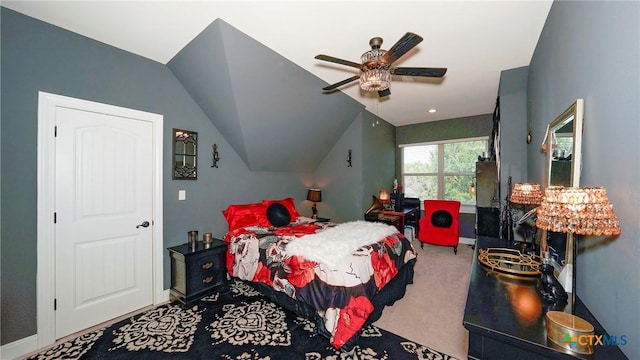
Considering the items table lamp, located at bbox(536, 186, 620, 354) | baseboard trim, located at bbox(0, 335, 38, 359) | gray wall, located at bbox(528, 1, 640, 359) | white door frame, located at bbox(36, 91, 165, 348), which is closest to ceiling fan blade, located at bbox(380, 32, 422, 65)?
gray wall, located at bbox(528, 1, 640, 359)

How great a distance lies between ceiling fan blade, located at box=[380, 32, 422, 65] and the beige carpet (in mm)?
2432

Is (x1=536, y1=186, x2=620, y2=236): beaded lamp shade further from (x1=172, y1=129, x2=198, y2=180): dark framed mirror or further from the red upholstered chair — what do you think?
the red upholstered chair

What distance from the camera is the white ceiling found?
2027 mm

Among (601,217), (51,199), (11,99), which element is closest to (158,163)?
(51,199)

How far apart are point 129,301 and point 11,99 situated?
2.12 meters

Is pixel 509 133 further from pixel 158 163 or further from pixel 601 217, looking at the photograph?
pixel 158 163

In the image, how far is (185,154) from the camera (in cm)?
312

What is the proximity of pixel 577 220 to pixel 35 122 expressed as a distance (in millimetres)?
3708

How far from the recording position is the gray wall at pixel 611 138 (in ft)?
3.06

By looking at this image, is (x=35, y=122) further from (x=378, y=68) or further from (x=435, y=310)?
(x=435, y=310)

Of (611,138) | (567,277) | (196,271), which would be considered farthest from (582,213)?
(196,271)

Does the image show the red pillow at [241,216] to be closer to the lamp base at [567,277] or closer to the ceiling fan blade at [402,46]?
the ceiling fan blade at [402,46]

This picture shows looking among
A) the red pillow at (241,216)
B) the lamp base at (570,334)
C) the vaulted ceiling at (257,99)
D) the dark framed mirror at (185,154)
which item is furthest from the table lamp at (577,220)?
the dark framed mirror at (185,154)

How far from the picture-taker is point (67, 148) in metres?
2.28
